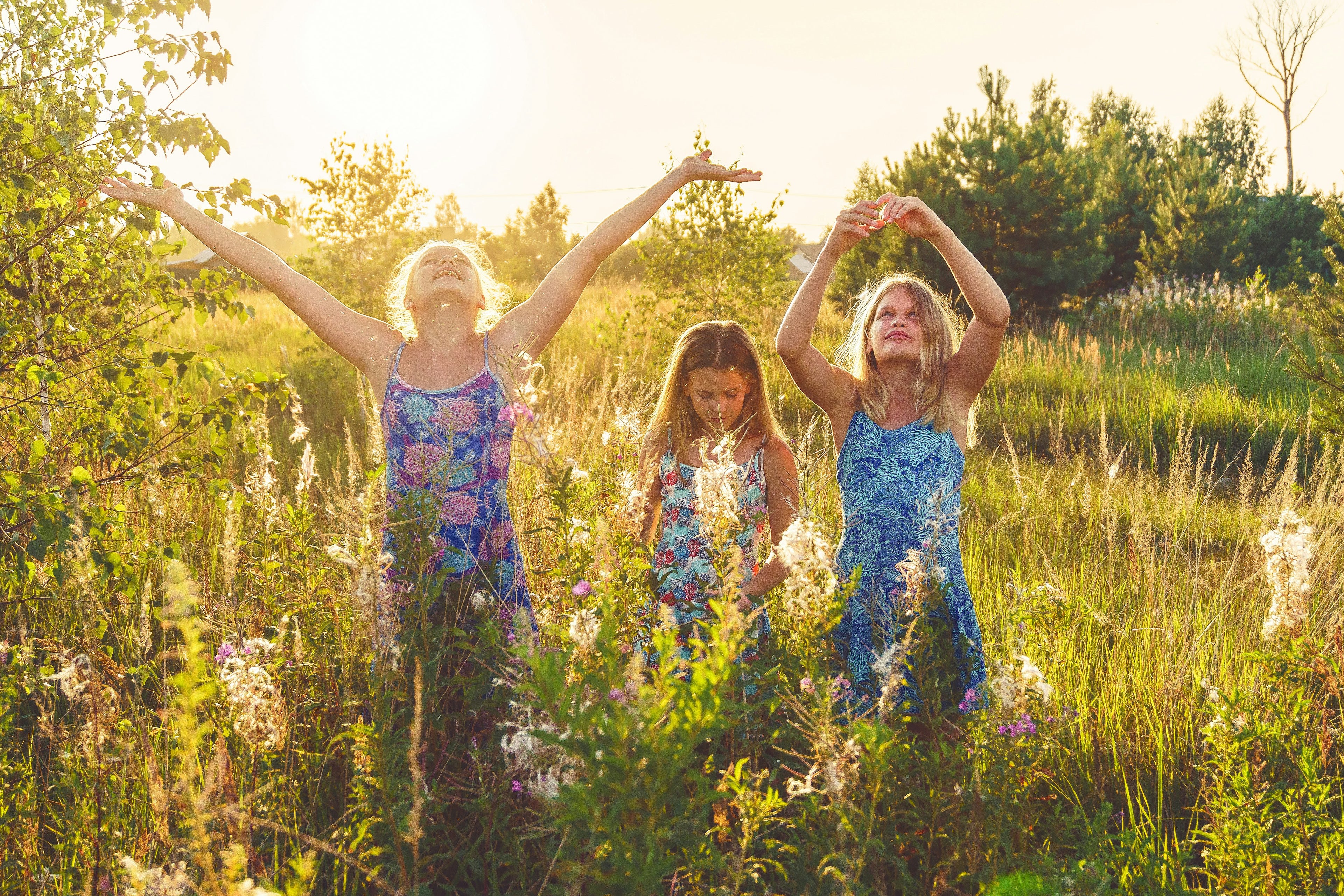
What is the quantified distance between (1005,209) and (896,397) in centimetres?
1243

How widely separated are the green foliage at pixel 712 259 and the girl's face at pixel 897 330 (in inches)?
212

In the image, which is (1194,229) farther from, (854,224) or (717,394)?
(717,394)

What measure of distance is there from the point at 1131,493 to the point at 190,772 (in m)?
5.48

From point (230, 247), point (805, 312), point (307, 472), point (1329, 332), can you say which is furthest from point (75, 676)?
point (1329, 332)

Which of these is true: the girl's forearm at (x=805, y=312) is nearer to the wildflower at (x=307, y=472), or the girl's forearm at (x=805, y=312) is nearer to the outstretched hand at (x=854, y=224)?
the outstretched hand at (x=854, y=224)

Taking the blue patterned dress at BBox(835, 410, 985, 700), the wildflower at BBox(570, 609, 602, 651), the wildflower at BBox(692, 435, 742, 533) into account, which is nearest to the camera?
the wildflower at BBox(570, 609, 602, 651)

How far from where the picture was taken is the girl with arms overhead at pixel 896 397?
2.79 metres

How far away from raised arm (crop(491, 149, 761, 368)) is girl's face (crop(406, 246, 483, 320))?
7.3 inches

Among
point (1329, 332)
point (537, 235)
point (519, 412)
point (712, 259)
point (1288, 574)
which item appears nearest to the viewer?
point (1288, 574)

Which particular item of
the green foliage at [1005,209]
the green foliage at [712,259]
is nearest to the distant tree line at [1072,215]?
the green foliage at [1005,209]

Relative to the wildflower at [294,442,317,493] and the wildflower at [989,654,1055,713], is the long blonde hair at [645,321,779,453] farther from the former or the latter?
the wildflower at [989,654,1055,713]

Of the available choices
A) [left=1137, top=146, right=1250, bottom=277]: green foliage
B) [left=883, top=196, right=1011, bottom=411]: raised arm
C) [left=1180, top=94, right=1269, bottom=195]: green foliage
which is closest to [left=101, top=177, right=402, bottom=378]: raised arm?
[left=883, top=196, right=1011, bottom=411]: raised arm

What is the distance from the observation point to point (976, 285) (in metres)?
2.85

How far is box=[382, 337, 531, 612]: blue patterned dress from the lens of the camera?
2.65m
